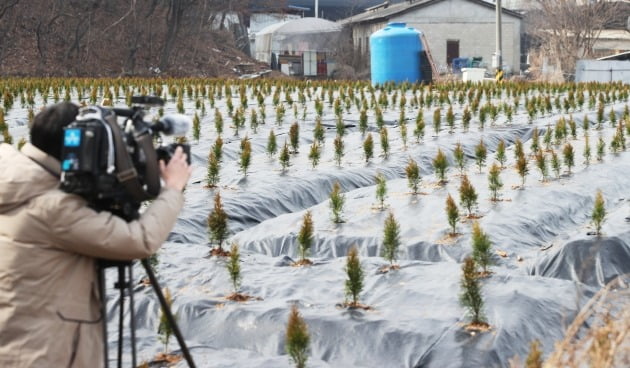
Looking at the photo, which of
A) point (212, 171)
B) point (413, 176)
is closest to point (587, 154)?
point (413, 176)

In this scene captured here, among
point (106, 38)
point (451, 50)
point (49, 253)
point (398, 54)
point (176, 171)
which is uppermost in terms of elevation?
point (106, 38)

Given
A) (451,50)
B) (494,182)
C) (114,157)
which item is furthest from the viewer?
(451,50)

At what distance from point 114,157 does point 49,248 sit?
36 cm

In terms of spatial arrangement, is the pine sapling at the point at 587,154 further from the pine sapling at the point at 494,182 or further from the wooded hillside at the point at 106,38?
the wooded hillside at the point at 106,38

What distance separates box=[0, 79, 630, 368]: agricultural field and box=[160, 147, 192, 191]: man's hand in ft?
3.92

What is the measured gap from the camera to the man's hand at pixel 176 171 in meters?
2.94

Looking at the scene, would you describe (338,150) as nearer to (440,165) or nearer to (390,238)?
(440,165)

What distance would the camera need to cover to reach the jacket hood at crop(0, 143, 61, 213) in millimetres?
2730

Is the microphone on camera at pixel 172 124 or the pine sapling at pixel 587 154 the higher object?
the microphone on camera at pixel 172 124

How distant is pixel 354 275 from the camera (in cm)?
471

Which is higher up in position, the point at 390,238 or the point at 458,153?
the point at 458,153

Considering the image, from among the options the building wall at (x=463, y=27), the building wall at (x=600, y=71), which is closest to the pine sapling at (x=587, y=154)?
the building wall at (x=600, y=71)

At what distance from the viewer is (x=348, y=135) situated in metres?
12.1

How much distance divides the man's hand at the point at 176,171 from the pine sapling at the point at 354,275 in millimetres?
1801
